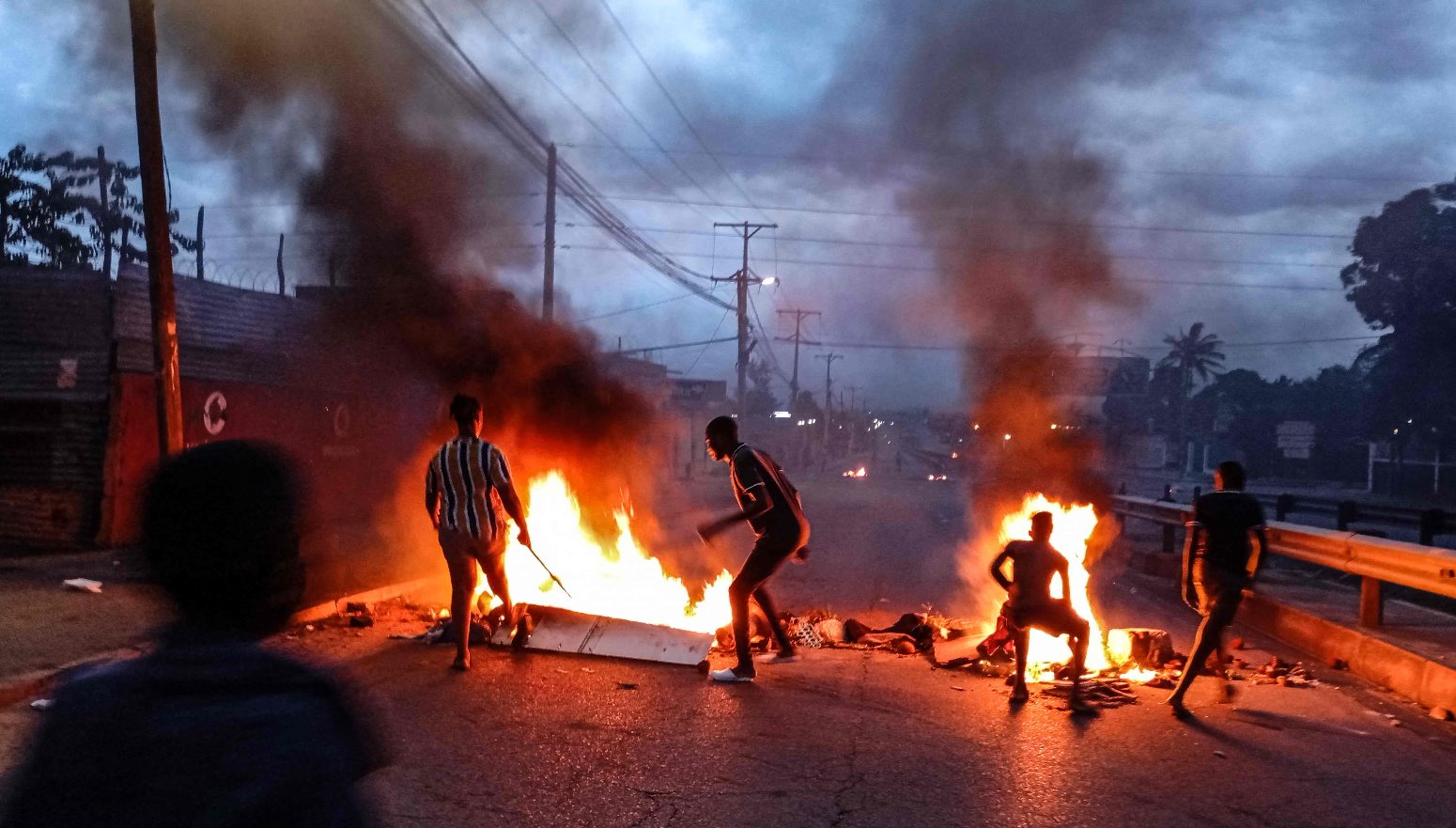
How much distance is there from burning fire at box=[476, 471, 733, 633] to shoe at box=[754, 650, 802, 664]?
0.70 m

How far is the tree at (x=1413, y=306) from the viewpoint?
114ft

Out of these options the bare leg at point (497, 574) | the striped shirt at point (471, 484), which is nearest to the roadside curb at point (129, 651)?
the bare leg at point (497, 574)

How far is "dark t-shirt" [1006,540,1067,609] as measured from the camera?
657 centimetres

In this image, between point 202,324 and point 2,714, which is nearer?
point 2,714

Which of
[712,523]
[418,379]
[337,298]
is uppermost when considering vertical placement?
[337,298]

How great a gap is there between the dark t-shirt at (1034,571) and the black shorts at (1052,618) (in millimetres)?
27

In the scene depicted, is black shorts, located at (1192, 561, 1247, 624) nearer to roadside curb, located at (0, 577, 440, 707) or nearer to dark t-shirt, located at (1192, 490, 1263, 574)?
dark t-shirt, located at (1192, 490, 1263, 574)

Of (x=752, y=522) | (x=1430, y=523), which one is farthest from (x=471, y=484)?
(x=1430, y=523)

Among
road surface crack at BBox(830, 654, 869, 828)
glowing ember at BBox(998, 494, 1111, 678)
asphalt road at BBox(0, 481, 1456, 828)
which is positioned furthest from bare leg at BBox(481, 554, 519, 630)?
glowing ember at BBox(998, 494, 1111, 678)

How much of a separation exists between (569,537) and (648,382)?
28229mm

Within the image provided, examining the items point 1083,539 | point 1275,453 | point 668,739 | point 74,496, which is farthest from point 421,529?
point 1275,453

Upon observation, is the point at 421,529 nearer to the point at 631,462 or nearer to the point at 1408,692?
the point at 631,462

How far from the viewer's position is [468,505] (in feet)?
23.2

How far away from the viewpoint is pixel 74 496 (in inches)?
482
